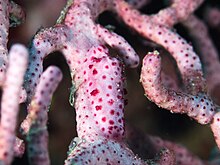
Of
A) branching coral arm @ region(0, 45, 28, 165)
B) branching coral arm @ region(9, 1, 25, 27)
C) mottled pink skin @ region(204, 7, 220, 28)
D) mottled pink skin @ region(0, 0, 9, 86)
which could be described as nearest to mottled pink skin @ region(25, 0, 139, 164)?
mottled pink skin @ region(0, 0, 9, 86)

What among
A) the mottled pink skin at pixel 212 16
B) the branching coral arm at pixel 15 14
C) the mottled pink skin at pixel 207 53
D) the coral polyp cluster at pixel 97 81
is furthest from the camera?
the mottled pink skin at pixel 212 16

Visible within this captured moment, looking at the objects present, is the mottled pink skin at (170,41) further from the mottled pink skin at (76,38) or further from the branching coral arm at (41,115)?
the branching coral arm at (41,115)

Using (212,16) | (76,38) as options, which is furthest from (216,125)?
(212,16)

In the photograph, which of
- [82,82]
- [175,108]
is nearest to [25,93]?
[82,82]

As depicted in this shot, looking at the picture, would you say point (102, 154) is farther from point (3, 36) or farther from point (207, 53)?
point (207, 53)

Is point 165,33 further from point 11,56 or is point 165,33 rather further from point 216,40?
point 11,56

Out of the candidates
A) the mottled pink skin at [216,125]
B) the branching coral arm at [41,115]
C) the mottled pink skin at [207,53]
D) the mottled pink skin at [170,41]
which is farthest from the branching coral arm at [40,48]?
the mottled pink skin at [207,53]

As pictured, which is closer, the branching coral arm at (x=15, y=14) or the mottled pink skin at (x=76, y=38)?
the mottled pink skin at (x=76, y=38)
